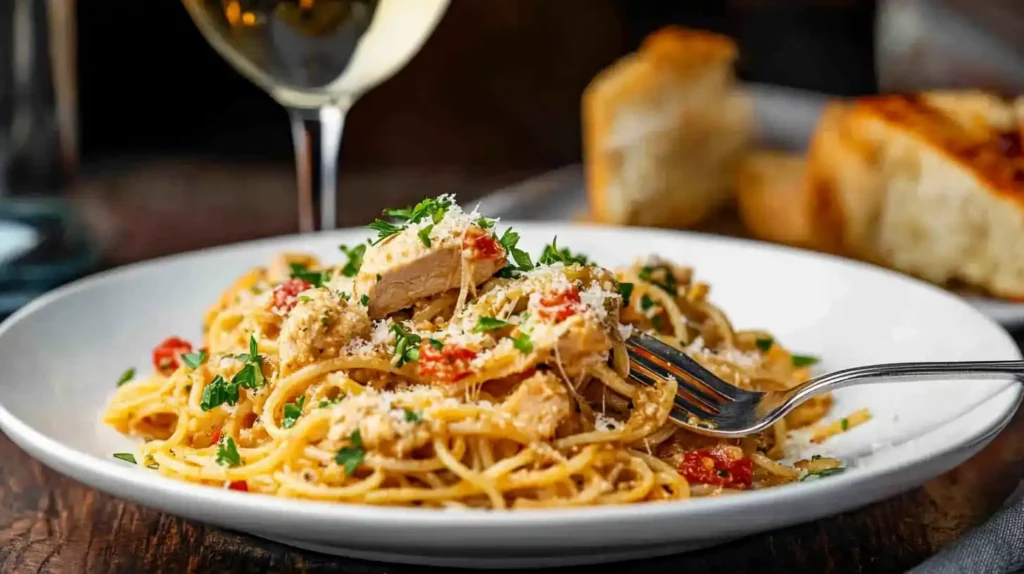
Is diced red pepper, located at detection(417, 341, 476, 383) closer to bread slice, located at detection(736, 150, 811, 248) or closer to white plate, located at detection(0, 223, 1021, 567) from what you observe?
white plate, located at detection(0, 223, 1021, 567)

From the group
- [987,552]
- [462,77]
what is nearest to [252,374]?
[987,552]

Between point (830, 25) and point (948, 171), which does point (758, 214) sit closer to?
point (948, 171)

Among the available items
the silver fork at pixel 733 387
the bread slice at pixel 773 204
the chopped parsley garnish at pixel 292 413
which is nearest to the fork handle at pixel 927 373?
the silver fork at pixel 733 387

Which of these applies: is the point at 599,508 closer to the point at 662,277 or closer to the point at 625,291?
the point at 625,291

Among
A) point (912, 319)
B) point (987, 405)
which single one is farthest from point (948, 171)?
point (987, 405)

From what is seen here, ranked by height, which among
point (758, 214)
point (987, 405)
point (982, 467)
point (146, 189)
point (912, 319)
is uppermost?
point (987, 405)

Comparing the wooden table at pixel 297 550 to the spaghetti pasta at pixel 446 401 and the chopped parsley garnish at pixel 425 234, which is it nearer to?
the spaghetti pasta at pixel 446 401

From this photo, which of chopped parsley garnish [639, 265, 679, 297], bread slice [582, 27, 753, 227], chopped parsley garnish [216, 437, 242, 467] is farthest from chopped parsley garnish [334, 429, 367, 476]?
bread slice [582, 27, 753, 227]
